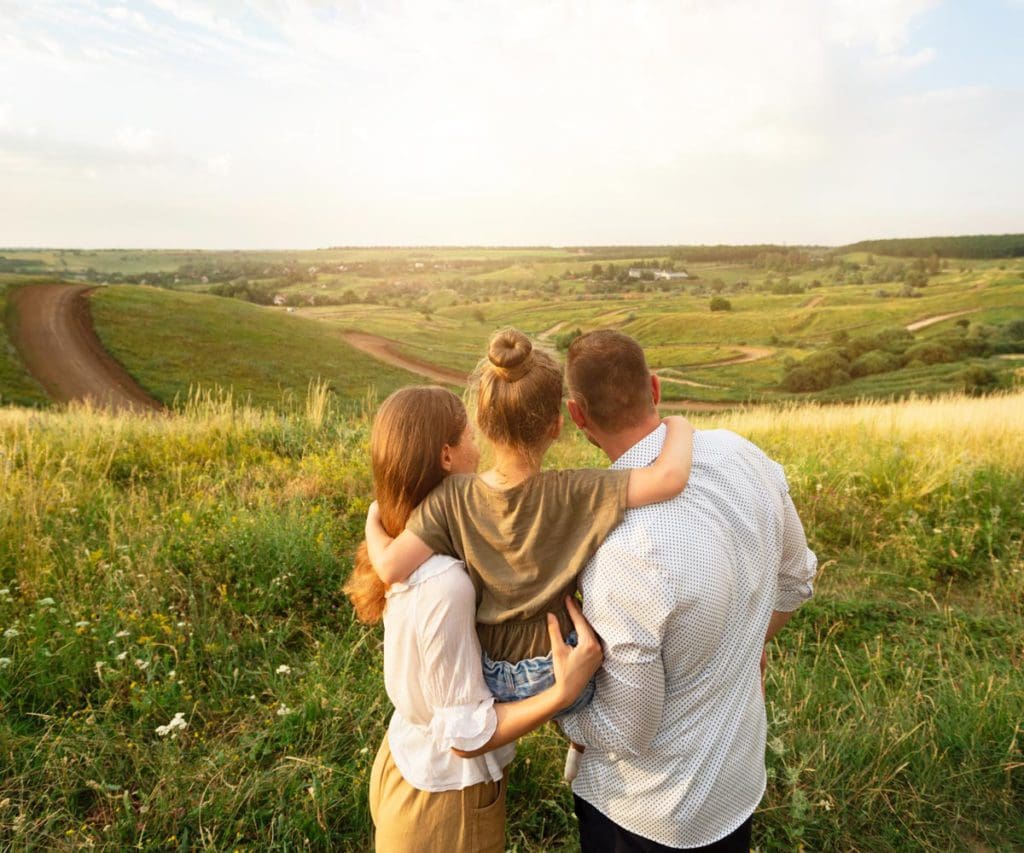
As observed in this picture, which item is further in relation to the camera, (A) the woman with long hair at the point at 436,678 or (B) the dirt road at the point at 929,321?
(B) the dirt road at the point at 929,321

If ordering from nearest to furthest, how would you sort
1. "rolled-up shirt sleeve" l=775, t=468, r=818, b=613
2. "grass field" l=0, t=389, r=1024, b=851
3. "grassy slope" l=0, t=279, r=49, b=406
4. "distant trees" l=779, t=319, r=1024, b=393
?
1. "rolled-up shirt sleeve" l=775, t=468, r=818, b=613
2. "grass field" l=0, t=389, r=1024, b=851
3. "grassy slope" l=0, t=279, r=49, b=406
4. "distant trees" l=779, t=319, r=1024, b=393

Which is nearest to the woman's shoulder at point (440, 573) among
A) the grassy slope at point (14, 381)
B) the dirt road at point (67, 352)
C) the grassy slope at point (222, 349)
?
the grassy slope at point (14, 381)

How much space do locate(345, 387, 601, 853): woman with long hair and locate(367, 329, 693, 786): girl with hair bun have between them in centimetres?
5

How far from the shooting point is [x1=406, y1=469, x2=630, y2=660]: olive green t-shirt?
1.32m

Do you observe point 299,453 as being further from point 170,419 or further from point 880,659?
point 880,659

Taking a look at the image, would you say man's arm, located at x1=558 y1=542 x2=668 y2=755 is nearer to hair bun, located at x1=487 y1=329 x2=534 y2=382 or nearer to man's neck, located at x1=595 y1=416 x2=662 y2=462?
man's neck, located at x1=595 y1=416 x2=662 y2=462

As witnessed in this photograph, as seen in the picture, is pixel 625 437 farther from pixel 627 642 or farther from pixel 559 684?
pixel 559 684

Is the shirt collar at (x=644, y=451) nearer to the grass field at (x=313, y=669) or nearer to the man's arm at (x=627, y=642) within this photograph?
the man's arm at (x=627, y=642)

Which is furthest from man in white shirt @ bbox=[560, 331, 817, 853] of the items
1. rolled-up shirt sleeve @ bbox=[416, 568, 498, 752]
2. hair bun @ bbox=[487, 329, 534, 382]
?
rolled-up shirt sleeve @ bbox=[416, 568, 498, 752]

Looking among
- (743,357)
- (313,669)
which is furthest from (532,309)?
(313,669)

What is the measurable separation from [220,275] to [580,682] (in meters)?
47.1

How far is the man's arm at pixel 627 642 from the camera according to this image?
1281 millimetres

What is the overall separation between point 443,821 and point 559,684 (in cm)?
49

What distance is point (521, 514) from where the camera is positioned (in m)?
1.35
